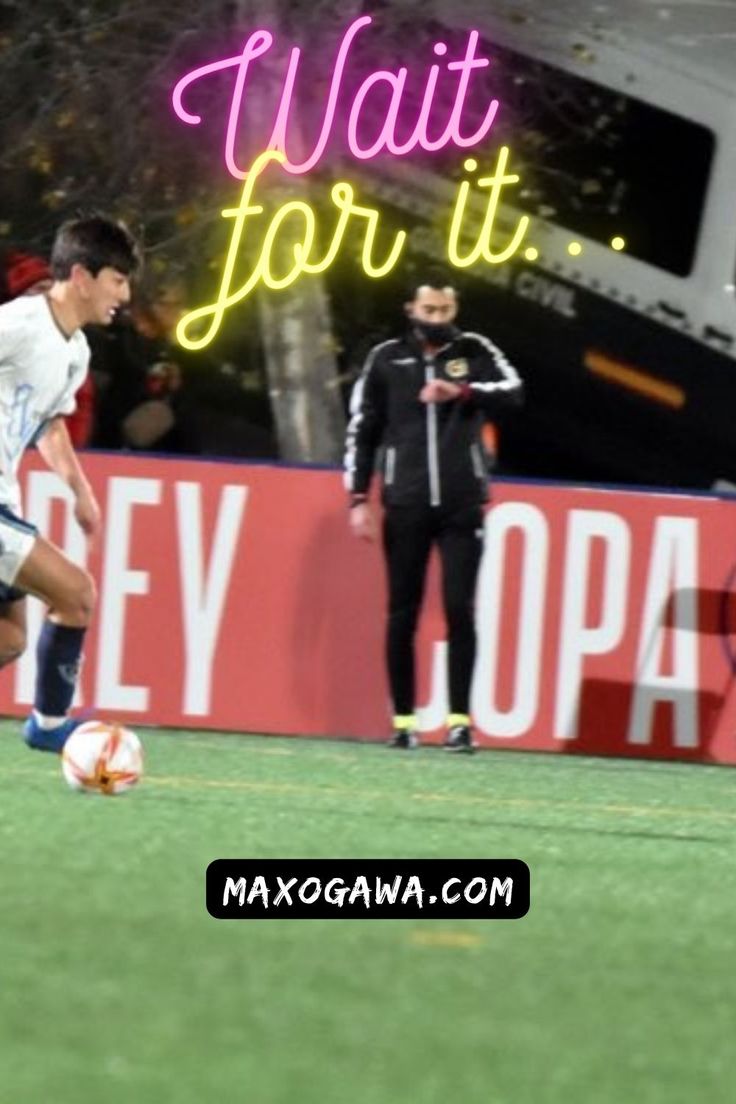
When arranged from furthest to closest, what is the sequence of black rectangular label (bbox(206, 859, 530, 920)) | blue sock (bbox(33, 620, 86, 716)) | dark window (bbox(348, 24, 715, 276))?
dark window (bbox(348, 24, 715, 276))
blue sock (bbox(33, 620, 86, 716))
black rectangular label (bbox(206, 859, 530, 920))

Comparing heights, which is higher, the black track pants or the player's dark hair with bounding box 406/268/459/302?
the player's dark hair with bounding box 406/268/459/302

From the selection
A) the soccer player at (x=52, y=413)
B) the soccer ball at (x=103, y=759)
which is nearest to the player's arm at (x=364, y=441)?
the soccer player at (x=52, y=413)

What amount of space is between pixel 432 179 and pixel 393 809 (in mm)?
7944

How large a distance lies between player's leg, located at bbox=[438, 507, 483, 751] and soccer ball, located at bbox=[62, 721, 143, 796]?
360 cm

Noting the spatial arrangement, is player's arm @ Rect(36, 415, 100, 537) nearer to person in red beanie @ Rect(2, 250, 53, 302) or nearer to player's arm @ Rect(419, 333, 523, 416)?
player's arm @ Rect(419, 333, 523, 416)

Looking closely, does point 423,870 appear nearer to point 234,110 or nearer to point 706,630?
point 706,630

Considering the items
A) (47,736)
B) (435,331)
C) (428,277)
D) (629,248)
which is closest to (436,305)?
(435,331)

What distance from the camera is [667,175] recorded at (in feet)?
60.0

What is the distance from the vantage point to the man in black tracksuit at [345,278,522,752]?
14.0 meters

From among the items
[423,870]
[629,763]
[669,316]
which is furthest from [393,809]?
[669,316]

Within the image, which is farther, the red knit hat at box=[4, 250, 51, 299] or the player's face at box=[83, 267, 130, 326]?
the red knit hat at box=[4, 250, 51, 299]

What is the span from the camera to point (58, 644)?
37.4ft

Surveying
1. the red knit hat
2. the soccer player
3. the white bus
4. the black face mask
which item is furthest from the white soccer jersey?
the white bus

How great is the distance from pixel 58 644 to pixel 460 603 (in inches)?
Answer: 116
